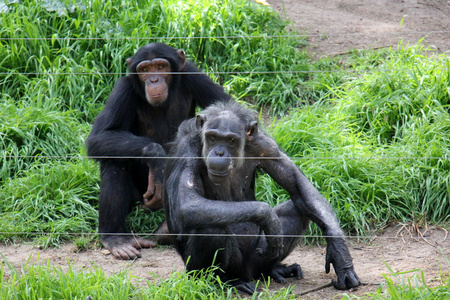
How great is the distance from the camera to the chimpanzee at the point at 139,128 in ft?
21.3

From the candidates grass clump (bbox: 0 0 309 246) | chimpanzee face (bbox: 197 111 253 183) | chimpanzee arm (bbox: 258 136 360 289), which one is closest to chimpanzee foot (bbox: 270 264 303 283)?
chimpanzee arm (bbox: 258 136 360 289)

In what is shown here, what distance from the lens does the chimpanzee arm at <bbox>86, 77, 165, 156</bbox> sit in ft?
21.5

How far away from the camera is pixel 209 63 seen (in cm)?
851

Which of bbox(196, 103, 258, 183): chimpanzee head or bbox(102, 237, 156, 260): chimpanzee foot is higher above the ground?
bbox(196, 103, 258, 183): chimpanzee head

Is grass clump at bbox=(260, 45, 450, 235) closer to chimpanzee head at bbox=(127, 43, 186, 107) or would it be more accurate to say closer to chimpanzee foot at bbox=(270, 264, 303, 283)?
chimpanzee foot at bbox=(270, 264, 303, 283)

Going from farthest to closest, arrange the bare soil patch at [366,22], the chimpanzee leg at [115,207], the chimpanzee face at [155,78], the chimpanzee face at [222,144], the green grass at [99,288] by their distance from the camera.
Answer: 1. the bare soil patch at [366,22]
2. the chimpanzee face at [155,78]
3. the chimpanzee leg at [115,207]
4. the chimpanzee face at [222,144]
5. the green grass at [99,288]

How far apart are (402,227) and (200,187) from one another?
219cm

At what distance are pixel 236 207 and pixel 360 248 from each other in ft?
5.73

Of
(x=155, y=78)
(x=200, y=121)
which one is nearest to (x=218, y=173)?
(x=200, y=121)

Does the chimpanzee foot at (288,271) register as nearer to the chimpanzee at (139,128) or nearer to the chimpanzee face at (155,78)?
the chimpanzee at (139,128)

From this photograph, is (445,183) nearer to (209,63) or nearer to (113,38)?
(209,63)

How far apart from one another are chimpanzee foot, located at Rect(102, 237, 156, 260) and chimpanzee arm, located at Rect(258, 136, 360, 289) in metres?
1.50

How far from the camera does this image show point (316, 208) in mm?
5430

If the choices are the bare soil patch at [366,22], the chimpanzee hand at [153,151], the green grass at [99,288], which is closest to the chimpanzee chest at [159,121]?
the chimpanzee hand at [153,151]
